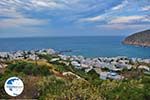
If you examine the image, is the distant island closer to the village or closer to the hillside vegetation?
the hillside vegetation

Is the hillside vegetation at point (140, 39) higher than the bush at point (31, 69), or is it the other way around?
the bush at point (31, 69)

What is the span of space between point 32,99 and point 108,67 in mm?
19555

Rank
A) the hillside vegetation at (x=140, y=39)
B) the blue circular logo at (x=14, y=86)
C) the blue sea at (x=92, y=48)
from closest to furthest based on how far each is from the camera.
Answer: the blue circular logo at (x=14, y=86), the blue sea at (x=92, y=48), the hillside vegetation at (x=140, y=39)

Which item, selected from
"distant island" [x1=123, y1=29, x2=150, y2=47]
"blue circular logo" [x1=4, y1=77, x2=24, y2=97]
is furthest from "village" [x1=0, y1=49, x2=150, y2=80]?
"distant island" [x1=123, y1=29, x2=150, y2=47]

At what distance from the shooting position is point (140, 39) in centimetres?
10550

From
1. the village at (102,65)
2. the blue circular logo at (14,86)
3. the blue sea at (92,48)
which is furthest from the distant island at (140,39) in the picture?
the blue circular logo at (14,86)

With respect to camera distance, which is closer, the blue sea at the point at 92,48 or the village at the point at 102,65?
the village at the point at 102,65

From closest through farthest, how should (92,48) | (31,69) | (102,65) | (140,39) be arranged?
(31,69) < (102,65) < (92,48) < (140,39)

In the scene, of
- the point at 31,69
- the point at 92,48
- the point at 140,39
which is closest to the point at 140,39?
the point at 140,39

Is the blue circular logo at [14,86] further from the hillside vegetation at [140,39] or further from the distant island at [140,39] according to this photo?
the hillside vegetation at [140,39]

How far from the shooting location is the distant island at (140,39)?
10197 centimetres

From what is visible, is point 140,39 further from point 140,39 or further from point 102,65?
point 102,65

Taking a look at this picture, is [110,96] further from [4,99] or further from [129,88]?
[4,99]

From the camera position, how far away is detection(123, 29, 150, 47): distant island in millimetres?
101975
